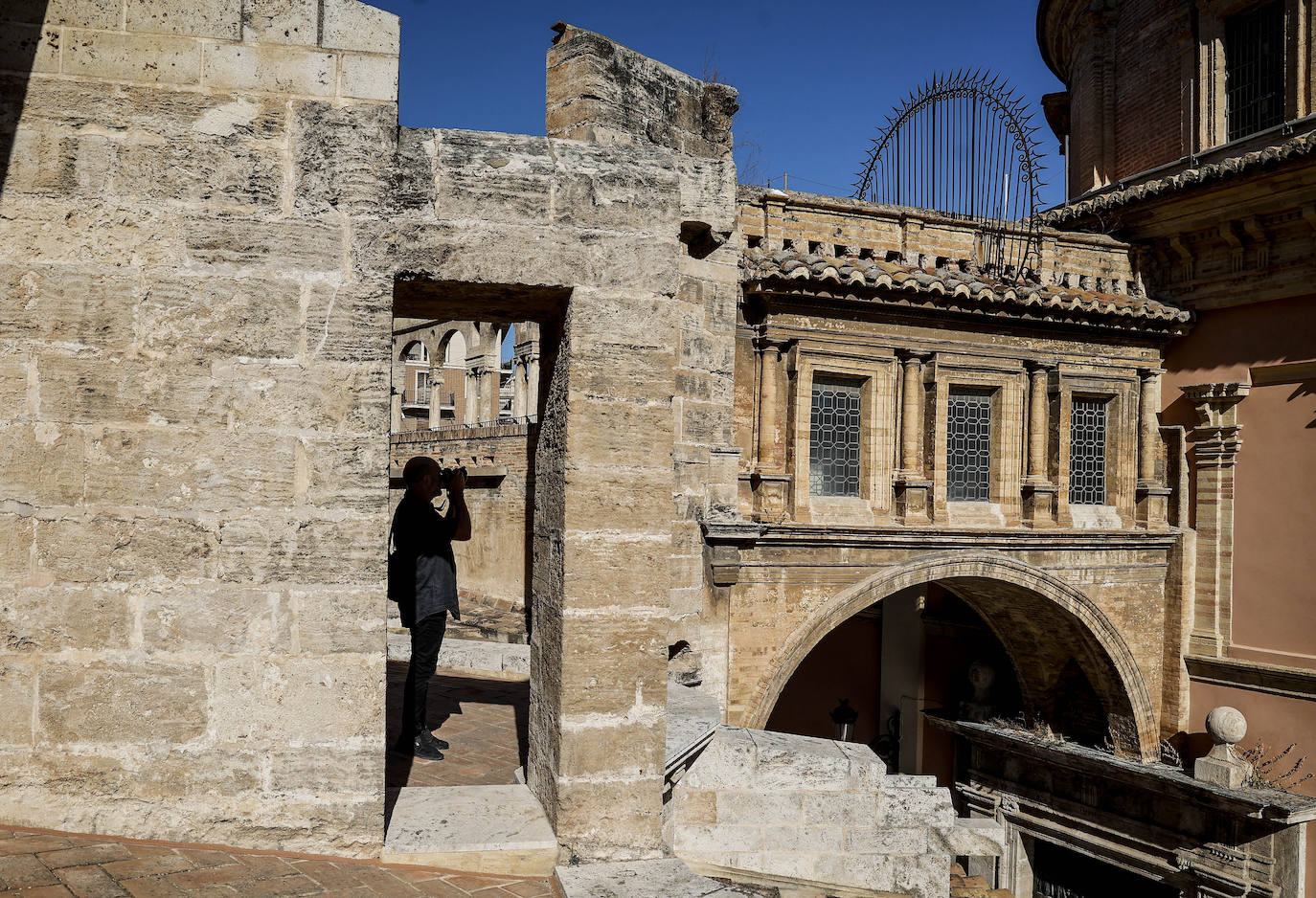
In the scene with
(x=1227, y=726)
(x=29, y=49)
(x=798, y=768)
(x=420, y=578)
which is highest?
(x=29, y=49)

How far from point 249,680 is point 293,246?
131cm

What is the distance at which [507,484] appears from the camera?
17.9m

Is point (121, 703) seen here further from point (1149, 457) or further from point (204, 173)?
point (1149, 457)

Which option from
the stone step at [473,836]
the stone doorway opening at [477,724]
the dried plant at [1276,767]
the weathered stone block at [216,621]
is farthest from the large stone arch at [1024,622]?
the weathered stone block at [216,621]

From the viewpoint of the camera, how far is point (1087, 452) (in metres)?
15.3

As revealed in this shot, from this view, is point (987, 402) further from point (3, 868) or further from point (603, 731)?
point (3, 868)

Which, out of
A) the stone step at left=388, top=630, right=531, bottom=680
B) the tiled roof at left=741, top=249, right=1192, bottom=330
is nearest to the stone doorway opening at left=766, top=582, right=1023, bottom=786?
the tiled roof at left=741, top=249, right=1192, bottom=330

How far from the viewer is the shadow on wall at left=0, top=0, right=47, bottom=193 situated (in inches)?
119

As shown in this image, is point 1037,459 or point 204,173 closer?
point 204,173

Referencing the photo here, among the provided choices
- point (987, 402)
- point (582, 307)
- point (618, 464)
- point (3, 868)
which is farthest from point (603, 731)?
point (987, 402)

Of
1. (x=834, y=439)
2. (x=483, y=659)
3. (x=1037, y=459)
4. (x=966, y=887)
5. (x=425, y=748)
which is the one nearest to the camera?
(x=425, y=748)

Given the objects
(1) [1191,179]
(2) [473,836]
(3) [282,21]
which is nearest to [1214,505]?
(1) [1191,179]

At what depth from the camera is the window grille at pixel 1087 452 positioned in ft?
49.9

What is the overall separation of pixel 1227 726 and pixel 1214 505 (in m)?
3.40
